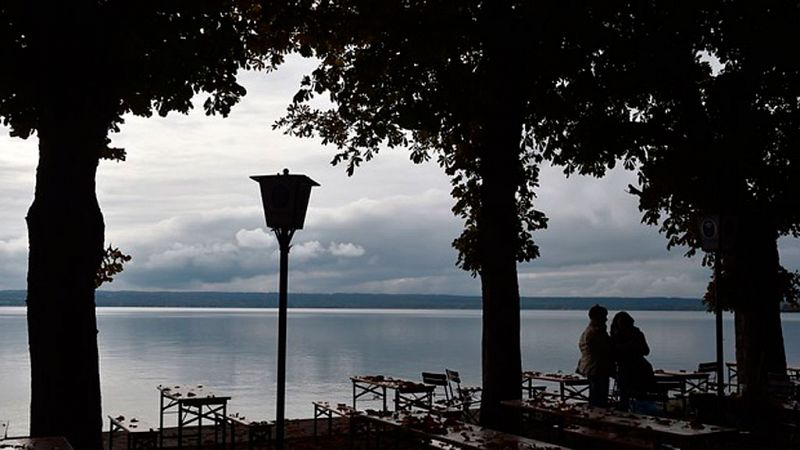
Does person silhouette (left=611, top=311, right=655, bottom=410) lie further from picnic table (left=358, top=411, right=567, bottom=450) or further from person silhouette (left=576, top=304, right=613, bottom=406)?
picnic table (left=358, top=411, right=567, bottom=450)

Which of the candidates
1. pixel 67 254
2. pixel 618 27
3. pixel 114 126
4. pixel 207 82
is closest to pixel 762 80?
pixel 618 27

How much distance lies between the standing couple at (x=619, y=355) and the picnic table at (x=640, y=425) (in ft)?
4.12

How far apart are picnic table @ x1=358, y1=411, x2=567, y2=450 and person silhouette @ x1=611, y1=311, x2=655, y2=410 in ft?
13.0

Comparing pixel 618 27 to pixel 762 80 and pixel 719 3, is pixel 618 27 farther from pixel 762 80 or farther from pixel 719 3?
pixel 762 80

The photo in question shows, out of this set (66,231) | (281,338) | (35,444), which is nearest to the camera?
(35,444)

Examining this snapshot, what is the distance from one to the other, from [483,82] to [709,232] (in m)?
4.43

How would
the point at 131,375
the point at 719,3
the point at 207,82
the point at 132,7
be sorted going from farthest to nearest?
the point at 131,375, the point at 719,3, the point at 207,82, the point at 132,7

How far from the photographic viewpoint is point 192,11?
11297mm

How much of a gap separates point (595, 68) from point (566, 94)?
2.59ft

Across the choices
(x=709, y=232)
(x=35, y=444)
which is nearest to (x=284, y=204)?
(x=35, y=444)

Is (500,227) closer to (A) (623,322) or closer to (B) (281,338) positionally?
(A) (623,322)

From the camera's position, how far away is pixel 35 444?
820 centimetres

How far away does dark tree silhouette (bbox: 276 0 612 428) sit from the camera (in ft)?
47.0

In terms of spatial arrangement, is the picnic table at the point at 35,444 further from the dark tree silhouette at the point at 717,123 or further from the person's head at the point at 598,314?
the dark tree silhouette at the point at 717,123
